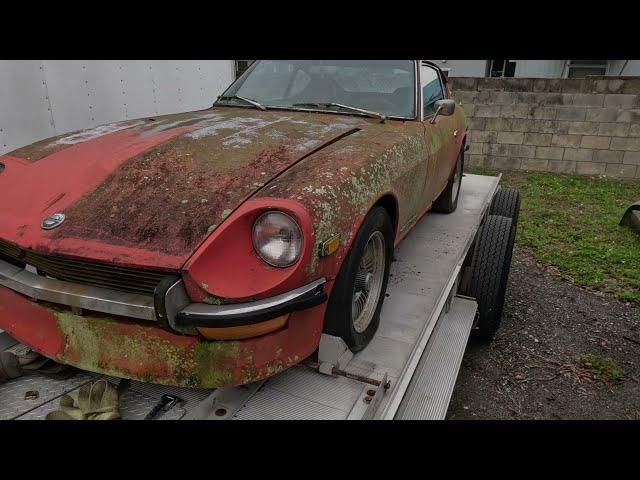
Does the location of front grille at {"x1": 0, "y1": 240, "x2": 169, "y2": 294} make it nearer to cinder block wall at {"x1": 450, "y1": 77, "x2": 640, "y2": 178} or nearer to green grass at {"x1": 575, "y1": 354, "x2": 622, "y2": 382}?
green grass at {"x1": 575, "y1": 354, "x2": 622, "y2": 382}

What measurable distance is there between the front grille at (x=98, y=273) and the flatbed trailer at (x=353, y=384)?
480mm

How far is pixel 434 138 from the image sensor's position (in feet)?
10.8

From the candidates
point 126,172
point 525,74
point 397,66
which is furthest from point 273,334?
point 525,74

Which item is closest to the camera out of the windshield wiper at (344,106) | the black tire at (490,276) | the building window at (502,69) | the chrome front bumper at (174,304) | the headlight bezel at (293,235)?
the chrome front bumper at (174,304)

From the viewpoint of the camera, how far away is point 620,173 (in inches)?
318

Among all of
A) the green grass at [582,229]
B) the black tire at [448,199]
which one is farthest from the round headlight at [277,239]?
the green grass at [582,229]

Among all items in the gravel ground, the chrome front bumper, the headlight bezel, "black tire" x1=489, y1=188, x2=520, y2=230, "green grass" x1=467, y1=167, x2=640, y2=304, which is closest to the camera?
the chrome front bumper

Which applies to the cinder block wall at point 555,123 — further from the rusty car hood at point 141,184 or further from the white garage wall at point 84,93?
the rusty car hood at point 141,184

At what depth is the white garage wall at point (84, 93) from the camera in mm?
3209

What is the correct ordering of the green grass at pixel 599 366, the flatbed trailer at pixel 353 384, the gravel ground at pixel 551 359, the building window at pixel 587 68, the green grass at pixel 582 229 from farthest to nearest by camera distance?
the building window at pixel 587 68 → the green grass at pixel 582 229 → the green grass at pixel 599 366 → the gravel ground at pixel 551 359 → the flatbed trailer at pixel 353 384

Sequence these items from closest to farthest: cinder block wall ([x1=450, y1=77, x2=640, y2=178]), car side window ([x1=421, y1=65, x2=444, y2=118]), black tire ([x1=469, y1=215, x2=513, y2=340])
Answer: black tire ([x1=469, y1=215, x2=513, y2=340]) < car side window ([x1=421, y1=65, x2=444, y2=118]) < cinder block wall ([x1=450, y1=77, x2=640, y2=178])

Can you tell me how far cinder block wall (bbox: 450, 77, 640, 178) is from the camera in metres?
7.80

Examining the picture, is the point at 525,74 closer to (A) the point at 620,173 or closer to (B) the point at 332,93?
(A) the point at 620,173

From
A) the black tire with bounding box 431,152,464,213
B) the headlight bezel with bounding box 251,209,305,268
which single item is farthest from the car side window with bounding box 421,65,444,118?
the headlight bezel with bounding box 251,209,305,268
